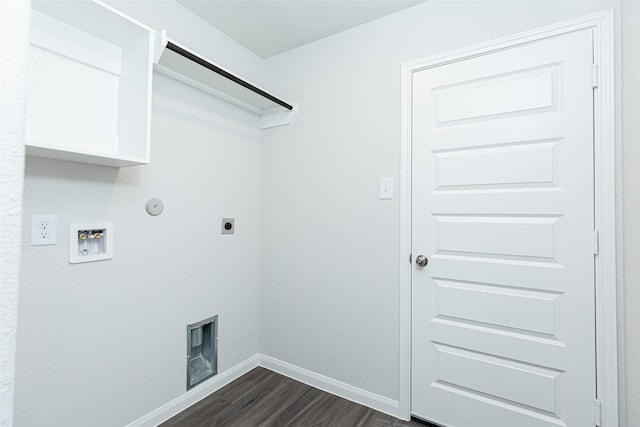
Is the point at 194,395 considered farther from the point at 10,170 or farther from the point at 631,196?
the point at 631,196

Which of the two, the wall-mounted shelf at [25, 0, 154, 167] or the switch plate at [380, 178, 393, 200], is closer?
the wall-mounted shelf at [25, 0, 154, 167]

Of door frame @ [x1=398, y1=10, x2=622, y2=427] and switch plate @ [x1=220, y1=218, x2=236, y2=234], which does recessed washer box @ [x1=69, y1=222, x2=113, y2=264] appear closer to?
switch plate @ [x1=220, y1=218, x2=236, y2=234]

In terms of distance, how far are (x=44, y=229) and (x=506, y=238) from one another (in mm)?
2118

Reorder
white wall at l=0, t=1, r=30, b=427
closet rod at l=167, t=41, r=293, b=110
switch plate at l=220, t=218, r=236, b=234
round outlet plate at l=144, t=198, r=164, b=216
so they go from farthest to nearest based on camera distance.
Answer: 1. switch plate at l=220, t=218, r=236, b=234
2. round outlet plate at l=144, t=198, r=164, b=216
3. closet rod at l=167, t=41, r=293, b=110
4. white wall at l=0, t=1, r=30, b=427

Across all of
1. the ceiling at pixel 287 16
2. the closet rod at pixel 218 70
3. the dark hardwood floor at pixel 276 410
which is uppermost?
the ceiling at pixel 287 16

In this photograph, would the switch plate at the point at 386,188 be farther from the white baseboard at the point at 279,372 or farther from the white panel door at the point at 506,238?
the white baseboard at the point at 279,372

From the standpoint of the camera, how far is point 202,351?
2.08 metres

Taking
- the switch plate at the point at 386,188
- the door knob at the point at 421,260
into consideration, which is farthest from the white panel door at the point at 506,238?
the switch plate at the point at 386,188

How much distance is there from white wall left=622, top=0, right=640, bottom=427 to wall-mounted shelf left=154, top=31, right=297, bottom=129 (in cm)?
Result: 177

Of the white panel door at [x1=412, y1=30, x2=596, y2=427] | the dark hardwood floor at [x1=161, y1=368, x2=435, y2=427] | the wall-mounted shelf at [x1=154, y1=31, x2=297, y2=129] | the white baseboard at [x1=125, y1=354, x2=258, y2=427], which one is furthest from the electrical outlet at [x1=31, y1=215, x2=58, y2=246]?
the white panel door at [x1=412, y1=30, x2=596, y2=427]

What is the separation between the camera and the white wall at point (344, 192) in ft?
6.05

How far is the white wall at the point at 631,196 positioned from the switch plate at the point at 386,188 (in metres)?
1.03

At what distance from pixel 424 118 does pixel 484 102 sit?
12.1 inches

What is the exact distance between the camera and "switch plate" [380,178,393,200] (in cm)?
188
